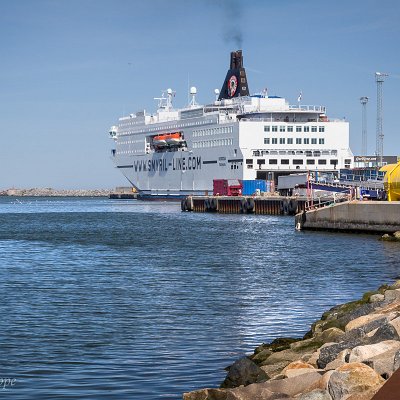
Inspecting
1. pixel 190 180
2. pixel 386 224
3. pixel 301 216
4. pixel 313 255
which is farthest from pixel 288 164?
pixel 313 255

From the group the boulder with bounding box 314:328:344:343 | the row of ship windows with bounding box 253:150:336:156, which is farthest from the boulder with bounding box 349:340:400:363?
the row of ship windows with bounding box 253:150:336:156

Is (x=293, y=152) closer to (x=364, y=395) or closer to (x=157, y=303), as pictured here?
(x=157, y=303)

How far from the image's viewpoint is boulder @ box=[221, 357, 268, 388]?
1194cm

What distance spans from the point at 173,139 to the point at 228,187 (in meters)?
23.3

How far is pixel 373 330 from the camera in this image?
42.0ft

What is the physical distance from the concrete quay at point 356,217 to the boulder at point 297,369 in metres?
31.4

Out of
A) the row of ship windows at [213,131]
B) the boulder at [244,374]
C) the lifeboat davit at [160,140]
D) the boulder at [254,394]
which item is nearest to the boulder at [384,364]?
the boulder at [254,394]

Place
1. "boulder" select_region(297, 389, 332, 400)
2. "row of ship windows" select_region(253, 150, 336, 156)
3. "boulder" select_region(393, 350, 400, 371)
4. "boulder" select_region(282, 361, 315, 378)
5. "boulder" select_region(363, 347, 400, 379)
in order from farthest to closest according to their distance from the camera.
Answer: "row of ship windows" select_region(253, 150, 336, 156) → "boulder" select_region(282, 361, 315, 378) → "boulder" select_region(363, 347, 400, 379) → "boulder" select_region(393, 350, 400, 371) → "boulder" select_region(297, 389, 332, 400)

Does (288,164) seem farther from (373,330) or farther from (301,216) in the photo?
(373,330)

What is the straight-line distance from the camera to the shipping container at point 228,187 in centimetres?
8562

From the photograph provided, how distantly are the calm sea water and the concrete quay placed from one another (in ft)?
2.96

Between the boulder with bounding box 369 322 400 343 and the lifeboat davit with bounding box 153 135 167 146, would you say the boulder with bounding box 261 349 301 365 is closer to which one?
the boulder with bounding box 369 322 400 343

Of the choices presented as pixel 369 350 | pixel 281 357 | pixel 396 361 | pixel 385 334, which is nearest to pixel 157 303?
pixel 281 357

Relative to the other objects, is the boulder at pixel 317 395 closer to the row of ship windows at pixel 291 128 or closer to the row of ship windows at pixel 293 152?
the row of ship windows at pixel 293 152
